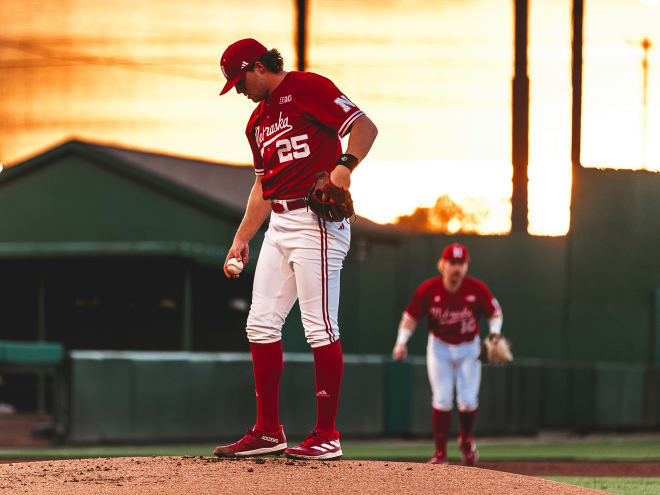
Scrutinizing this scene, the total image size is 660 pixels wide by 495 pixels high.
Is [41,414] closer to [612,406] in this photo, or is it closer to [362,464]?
[612,406]

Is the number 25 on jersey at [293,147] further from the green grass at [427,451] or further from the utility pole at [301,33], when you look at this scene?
the utility pole at [301,33]

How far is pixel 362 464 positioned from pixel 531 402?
13.3 metres

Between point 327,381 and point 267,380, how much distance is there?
1.07ft

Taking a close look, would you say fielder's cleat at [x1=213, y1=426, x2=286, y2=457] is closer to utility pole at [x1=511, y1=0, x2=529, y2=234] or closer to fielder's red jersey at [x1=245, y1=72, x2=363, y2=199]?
fielder's red jersey at [x1=245, y1=72, x2=363, y2=199]

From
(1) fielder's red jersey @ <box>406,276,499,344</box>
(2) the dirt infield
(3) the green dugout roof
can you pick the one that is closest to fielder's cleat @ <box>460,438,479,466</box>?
(1) fielder's red jersey @ <box>406,276,499,344</box>

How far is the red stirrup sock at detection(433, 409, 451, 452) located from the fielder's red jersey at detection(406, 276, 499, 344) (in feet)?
2.17

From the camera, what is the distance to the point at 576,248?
18.3m

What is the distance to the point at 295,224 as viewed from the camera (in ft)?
17.9

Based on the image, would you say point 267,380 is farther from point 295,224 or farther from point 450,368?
point 450,368

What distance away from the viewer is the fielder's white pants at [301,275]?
545cm

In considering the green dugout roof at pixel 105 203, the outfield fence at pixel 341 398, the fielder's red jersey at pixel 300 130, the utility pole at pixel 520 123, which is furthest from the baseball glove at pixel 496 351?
the green dugout roof at pixel 105 203

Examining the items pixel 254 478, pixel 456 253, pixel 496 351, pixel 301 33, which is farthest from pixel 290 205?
pixel 301 33

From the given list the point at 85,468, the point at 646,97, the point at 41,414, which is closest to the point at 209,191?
the point at 41,414

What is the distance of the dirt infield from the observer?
16.2 feet
